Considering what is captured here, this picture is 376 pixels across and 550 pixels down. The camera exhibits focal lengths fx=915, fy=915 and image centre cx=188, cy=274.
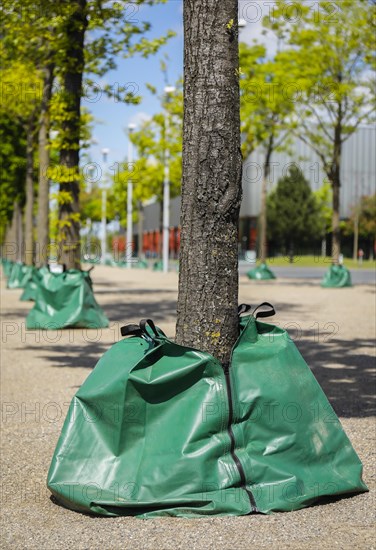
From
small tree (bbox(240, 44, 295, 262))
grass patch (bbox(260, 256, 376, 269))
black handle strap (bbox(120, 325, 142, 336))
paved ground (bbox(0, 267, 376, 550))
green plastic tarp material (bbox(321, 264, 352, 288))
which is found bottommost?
grass patch (bbox(260, 256, 376, 269))

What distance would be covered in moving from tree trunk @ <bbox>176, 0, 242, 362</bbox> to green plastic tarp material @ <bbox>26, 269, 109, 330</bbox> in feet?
29.4

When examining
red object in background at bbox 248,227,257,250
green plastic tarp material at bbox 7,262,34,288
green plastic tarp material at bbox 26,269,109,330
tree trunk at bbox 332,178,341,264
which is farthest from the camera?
red object in background at bbox 248,227,257,250

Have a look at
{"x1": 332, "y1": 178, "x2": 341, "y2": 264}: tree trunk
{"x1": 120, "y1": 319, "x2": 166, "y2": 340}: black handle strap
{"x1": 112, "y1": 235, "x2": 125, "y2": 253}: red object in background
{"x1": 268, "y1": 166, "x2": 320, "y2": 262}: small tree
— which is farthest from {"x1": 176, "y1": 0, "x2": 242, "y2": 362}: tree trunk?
{"x1": 268, "y1": 166, "x2": 320, "y2": 262}: small tree

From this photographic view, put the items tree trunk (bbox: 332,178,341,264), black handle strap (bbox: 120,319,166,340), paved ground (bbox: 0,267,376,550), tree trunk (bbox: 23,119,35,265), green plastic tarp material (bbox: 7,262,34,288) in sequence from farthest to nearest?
1. tree trunk (bbox: 332,178,341,264)
2. green plastic tarp material (bbox: 7,262,34,288)
3. tree trunk (bbox: 23,119,35,265)
4. black handle strap (bbox: 120,319,166,340)
5. paved ground (bbox: 0,267,376,550)

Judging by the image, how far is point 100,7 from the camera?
53.1 feet

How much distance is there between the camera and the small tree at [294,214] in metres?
75.6

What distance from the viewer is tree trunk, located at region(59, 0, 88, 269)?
1516cm

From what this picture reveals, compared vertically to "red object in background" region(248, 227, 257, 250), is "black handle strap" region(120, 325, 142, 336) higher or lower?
lower

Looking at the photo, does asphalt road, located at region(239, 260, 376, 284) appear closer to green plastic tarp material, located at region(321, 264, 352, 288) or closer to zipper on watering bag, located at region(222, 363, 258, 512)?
green plastic tarp material, located at region(321, 264, 352, 288)

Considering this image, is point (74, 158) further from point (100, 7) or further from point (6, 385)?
point (6, 385)

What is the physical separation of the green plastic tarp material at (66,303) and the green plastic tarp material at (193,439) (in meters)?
9.24

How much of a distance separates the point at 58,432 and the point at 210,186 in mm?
2388

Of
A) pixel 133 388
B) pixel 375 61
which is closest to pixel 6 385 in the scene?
pixel 133 388

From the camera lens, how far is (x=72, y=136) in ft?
49.5
